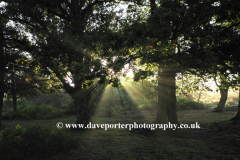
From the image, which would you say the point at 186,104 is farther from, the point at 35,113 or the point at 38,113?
the point at 35,113

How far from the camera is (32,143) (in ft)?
24.2

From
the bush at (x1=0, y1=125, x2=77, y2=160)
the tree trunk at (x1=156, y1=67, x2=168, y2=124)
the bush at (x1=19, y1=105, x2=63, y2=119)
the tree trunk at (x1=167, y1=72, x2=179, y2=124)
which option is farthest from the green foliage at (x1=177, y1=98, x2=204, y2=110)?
the bush at (x1=0, y1=125, x2=77, y2=160)

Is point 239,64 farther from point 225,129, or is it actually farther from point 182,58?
point 225,129

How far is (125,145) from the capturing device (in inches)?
377

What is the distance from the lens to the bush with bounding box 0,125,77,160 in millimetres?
6745

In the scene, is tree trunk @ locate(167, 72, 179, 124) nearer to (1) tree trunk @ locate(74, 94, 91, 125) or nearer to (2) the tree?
(2) the tree

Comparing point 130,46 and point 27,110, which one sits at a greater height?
point 130,46

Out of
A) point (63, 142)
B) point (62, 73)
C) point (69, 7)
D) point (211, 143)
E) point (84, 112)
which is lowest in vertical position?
point (211, 143)

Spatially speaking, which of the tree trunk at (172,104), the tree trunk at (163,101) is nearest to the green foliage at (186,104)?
the tree trunk at (172,104)

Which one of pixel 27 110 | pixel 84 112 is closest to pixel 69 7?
pixel 84 112

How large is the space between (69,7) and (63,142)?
9.91 m

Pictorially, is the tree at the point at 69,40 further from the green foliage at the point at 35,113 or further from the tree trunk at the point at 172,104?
the green foliage at the point at 35,113

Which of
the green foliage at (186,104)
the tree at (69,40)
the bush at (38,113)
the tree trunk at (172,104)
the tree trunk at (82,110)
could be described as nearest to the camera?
the tree at (69,40)

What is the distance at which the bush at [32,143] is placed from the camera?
6745 millimetres
